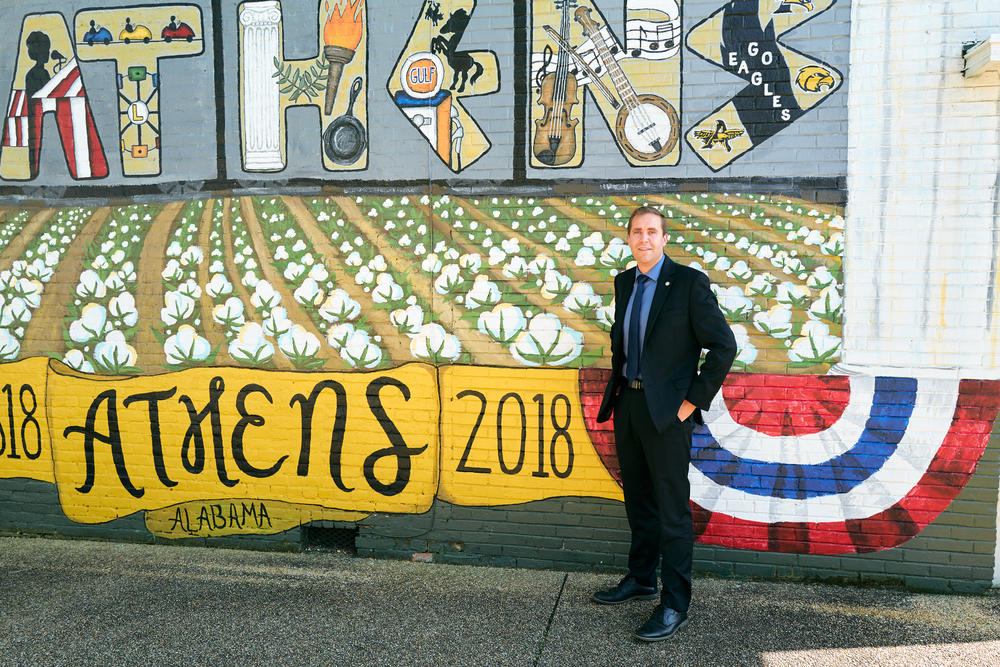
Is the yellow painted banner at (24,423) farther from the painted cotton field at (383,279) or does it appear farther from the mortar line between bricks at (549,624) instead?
the mortar line between bricks at (549,624)

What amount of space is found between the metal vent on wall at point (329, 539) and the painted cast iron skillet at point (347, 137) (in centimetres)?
226

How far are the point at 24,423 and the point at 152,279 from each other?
1.35 meters

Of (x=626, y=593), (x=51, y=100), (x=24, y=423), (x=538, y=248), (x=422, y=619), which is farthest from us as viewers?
(x=24, y=423)

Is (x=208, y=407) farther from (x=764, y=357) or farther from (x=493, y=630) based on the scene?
(x=764, y=357)

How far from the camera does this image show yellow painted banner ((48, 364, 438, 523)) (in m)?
4.36

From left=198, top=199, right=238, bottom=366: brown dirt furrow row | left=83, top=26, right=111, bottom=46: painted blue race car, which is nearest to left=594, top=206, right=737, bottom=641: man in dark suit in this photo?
left=198, top=199, right=238, bottom=366: brown dirt furrow row

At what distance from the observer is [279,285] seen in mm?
4453

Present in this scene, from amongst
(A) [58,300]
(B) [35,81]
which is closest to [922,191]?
(A) [58,300]

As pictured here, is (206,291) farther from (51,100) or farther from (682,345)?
(682,345)

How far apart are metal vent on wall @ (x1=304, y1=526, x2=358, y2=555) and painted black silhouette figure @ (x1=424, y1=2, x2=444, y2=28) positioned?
121 inches

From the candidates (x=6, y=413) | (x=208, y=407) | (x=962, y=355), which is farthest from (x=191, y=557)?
(x=962, y=355)

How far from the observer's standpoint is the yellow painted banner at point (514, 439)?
4160 millimetres

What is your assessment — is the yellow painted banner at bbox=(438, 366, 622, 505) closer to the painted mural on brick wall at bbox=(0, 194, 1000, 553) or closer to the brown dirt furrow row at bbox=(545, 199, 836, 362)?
the painted mural on brick wall at bbox=(0, 194, 1000, 553)

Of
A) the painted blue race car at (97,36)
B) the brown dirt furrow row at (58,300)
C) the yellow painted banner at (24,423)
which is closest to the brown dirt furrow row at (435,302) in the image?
the brown dirt furrow row at (58,300)
